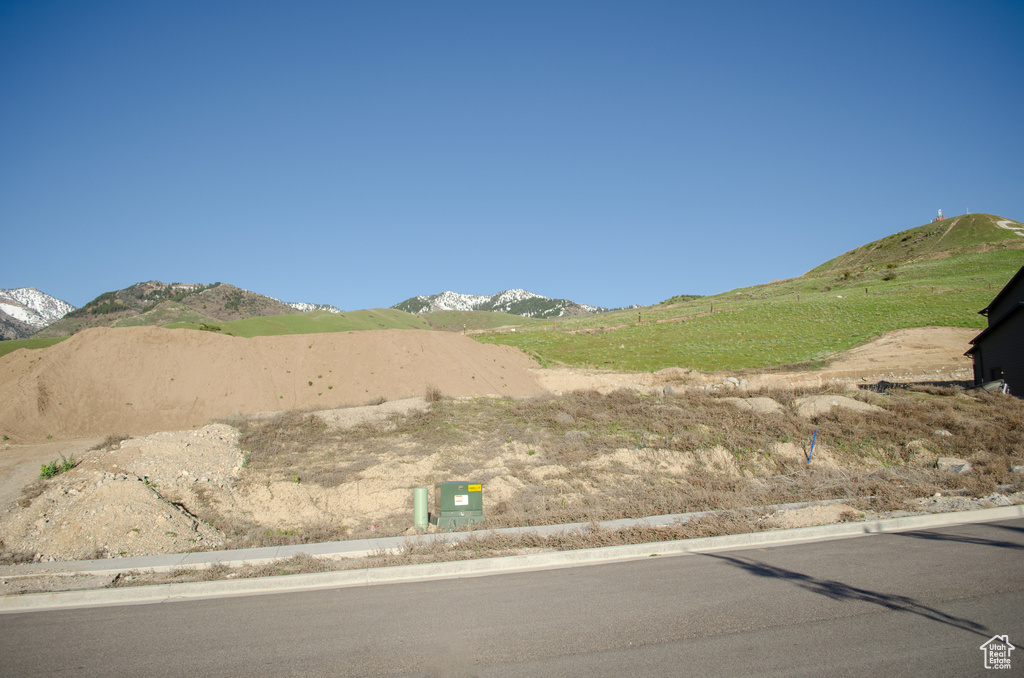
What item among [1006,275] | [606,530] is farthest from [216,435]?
[1006,275]

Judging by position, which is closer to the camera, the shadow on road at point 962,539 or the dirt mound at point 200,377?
the shadow on road at point 962,539

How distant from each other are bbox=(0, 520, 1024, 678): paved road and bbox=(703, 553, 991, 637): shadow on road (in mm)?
25

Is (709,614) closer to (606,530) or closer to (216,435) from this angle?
(606,530)

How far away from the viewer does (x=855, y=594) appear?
285 inches

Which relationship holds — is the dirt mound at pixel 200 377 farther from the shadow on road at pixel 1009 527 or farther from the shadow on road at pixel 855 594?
the shadow on road at pixel 1009 527

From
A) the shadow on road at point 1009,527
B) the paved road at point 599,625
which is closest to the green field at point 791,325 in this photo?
the shadow on road at point 1009,527

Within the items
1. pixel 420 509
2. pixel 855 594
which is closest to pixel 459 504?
pixel 420 509

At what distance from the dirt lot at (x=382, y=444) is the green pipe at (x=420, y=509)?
43 centimetres

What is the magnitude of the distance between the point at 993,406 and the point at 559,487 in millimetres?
19612

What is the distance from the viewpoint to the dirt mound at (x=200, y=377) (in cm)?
2330

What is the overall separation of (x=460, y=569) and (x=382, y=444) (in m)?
10.5

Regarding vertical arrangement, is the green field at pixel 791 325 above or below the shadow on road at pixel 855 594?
above

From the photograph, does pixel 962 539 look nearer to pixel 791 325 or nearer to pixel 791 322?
pixel 791 325

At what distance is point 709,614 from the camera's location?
22.0 ft
